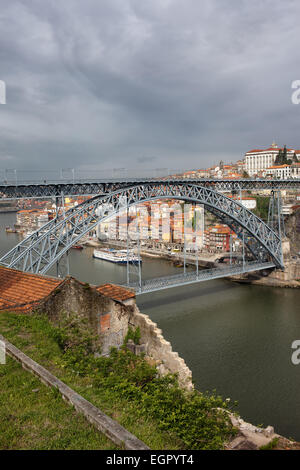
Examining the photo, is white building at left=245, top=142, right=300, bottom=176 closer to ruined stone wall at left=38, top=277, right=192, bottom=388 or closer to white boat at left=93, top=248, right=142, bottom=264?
white boat at left=93, top=248, right=142, bottom=264

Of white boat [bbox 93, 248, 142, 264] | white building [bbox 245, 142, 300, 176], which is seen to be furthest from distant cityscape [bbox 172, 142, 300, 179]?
white boat [bbox 93, 248, 142, 264]

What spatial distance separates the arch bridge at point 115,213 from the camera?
1241 cm

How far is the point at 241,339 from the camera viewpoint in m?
12.9

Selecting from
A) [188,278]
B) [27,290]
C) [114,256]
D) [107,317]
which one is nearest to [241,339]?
[188,278]

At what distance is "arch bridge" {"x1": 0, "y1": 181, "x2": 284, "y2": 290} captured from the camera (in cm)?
1241

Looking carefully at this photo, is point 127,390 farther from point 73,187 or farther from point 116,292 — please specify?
point 73,187

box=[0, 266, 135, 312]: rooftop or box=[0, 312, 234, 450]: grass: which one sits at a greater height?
box=[0, 266, 135, 312]: rooftop

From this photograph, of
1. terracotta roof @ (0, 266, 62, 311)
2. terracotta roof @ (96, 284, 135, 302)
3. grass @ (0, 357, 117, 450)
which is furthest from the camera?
terracotta roof @ (96, 284, 135, 302)

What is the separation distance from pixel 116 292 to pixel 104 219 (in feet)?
23.5

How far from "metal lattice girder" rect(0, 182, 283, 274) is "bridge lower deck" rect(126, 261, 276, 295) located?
1661mm

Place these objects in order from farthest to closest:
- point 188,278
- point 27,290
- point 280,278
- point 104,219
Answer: point 280,278 < point 188,278 < point 104,219 < point 27,290

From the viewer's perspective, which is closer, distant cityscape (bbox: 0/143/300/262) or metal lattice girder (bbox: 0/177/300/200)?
metal lattice girder (bbox: 0/177/300/200)
